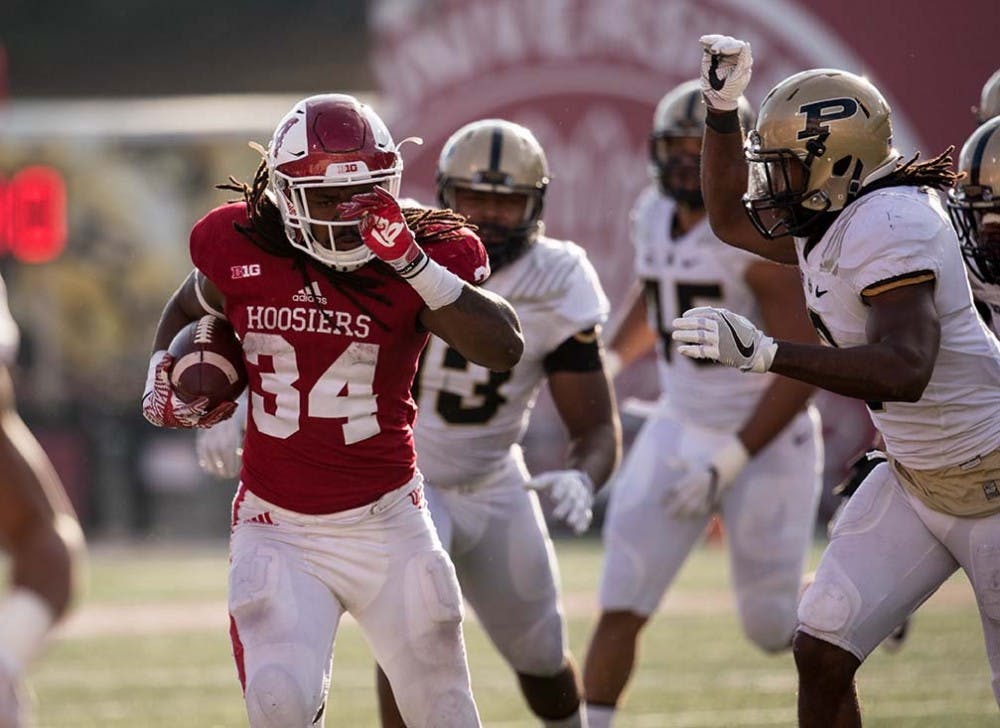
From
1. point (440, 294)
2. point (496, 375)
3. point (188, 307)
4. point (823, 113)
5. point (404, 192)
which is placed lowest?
point (404, 192)

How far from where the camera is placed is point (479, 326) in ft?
12.5

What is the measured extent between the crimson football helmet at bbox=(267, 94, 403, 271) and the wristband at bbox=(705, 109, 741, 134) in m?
0.89

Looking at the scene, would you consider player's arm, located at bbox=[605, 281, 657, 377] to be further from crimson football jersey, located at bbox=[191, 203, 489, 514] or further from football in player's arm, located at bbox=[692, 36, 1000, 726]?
crimson football jersey, located at bbox=[191, 203, 489, 514]

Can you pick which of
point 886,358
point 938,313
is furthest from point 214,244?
point 938,313

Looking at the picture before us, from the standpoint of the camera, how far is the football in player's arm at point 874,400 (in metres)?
3.85

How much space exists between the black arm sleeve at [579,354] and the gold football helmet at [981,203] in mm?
1071

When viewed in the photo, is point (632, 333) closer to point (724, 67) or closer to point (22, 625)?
point (724, 67)

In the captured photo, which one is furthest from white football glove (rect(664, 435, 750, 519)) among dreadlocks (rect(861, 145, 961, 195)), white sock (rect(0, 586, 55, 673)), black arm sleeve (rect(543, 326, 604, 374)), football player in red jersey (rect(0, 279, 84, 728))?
white sock (rect(0, 586, 55, 673))

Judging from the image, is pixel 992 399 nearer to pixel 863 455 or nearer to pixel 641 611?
pixel 863 455

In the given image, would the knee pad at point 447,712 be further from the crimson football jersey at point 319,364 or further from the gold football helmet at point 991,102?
the gold football helmet at point 991,102

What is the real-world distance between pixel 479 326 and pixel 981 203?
50.8 inches

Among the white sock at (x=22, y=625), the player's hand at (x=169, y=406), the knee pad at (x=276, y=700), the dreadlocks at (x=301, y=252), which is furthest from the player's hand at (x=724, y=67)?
the white sock at (x=22, y=625)

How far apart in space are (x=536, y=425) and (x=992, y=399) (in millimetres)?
9329

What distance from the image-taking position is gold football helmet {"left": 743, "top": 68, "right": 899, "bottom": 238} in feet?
12.9
